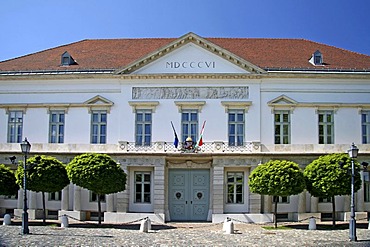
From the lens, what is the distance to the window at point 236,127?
27.4 meters

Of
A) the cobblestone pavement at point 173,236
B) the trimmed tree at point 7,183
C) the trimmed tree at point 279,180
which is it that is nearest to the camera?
the cobblestone pavement at point 173,236

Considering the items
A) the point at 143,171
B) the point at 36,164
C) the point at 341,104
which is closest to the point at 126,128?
the point at 143,171

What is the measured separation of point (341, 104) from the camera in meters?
27.5

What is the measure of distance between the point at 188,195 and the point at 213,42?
10379mm

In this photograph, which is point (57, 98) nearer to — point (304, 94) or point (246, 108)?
point (246, 108)

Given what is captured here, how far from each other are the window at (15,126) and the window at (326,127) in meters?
17.5

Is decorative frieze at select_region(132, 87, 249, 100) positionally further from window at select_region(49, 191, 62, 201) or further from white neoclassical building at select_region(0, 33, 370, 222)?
window at select_region(49, 191, 62, 201)

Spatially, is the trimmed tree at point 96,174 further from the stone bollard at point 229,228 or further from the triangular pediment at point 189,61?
the triangular pediment at point 189,61

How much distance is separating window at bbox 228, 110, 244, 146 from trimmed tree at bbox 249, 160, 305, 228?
393cm

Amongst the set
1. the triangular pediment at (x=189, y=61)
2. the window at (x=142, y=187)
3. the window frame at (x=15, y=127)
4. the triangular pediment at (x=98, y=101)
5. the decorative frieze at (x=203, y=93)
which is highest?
the triangular pediment at (x=189, y=61)

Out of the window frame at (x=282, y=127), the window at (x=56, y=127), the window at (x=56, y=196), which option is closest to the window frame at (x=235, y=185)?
the window frame at (x=282, y=127)

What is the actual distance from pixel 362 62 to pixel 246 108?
8.01 m

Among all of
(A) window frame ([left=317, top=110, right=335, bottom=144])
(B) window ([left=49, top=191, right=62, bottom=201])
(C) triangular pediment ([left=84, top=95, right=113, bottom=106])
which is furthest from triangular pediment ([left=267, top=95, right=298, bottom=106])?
(B) window ([left=49, top=191, right=62, bottom=201])

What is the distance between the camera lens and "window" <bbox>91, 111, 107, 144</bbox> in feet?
91.9
